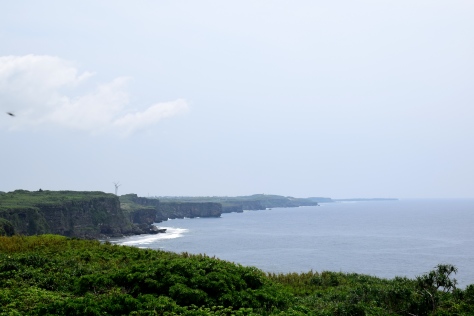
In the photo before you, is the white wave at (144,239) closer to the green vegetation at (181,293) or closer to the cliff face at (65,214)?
the cliff face at (65,214)

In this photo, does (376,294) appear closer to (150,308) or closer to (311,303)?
(311,303)

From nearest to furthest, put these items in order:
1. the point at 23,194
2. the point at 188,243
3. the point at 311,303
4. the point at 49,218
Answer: the point at 311,303 < the point at 188,243 < the point at 49,218 < the point at 23,194

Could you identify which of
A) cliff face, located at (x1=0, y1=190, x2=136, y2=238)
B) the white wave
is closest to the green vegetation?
cliff face, located at (x1=0, y1=190, x2=136, y2=238)

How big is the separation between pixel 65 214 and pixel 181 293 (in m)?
118

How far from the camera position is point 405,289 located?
18.0 m

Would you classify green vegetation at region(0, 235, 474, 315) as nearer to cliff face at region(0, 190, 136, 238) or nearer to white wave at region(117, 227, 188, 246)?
cliff face at region(0, 190, 136, 238)

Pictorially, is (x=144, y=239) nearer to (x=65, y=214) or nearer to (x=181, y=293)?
(x=65, y=214)

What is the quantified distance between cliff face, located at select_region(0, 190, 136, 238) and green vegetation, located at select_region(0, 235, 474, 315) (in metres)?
84.3

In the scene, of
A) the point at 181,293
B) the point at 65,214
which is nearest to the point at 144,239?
the point at 65,214

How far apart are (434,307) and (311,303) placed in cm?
494

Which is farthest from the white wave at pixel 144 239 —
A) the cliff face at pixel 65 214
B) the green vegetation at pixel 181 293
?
the green vegetation at pixel 181 293

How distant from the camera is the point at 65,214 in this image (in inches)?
4872

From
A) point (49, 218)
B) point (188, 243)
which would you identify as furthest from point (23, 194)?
point (188, 243)

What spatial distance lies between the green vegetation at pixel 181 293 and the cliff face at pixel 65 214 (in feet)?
277
